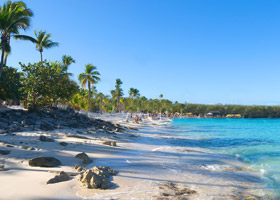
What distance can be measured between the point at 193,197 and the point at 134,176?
6.62 feet

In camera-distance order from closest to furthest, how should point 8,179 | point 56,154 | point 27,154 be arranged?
point 8,179 → point 27,154 → point 56,154

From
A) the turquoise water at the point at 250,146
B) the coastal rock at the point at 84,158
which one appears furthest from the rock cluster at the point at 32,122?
the turquoise water at the point at 250,146

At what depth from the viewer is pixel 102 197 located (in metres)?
4.59

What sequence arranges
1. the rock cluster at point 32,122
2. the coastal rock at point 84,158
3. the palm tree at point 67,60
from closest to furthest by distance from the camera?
the coastal rock at point 84,158
the rock cluster at point 32,122
the palm tree at point 67,60

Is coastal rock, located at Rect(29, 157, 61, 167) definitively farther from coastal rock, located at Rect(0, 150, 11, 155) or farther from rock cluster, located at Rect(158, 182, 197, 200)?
rock cluster, located at Rect(158, 182, 197, 200)

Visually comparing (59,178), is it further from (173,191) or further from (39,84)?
(39,84)

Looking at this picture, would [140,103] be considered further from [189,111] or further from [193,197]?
[193,197]

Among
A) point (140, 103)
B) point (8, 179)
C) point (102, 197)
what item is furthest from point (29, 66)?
point (140, 103)

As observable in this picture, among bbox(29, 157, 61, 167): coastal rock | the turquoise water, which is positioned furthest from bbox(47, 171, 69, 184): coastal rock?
the turquoise water

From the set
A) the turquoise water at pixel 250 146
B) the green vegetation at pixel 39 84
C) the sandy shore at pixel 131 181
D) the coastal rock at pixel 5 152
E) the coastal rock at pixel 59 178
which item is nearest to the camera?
the sandy shore at pixel 131 181

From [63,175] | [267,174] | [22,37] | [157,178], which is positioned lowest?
[267,174]

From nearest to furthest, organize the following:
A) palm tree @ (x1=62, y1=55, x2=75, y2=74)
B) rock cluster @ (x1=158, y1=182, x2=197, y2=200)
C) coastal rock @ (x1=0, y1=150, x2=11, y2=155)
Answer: rock cluster @ (x1=158, y1=182, x2=197, y2=200)
coastal rock @ (x1=0, y1=150, x2=11, y2=155)
palm tree @ (x1=62, y1=55, x2=75, y2=74)

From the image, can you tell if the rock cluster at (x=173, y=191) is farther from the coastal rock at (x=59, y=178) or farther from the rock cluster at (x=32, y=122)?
the rock cluster at (x=32, y=122)

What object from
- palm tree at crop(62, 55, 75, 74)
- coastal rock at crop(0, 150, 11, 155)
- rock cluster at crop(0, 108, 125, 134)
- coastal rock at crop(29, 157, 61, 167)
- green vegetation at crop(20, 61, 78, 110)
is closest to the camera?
coastal rock at crop(29, 157, 61, 167)
